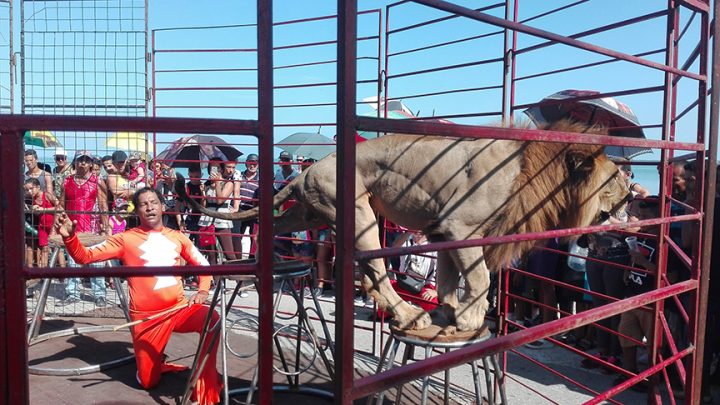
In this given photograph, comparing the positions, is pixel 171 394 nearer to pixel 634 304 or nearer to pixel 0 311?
pixel 0 311

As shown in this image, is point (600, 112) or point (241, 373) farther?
point (600, 112)

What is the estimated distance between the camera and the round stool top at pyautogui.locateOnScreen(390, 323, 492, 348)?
6.56 ft

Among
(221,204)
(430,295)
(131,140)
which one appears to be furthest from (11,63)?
(430,295)

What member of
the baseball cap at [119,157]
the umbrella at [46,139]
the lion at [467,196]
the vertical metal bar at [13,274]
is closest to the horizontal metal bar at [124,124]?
the vertical metal bar at [13,274]

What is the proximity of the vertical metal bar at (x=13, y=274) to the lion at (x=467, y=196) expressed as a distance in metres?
1.45

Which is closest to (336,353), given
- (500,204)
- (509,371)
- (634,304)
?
(634,304)

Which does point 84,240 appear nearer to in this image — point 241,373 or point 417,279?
point 241,373

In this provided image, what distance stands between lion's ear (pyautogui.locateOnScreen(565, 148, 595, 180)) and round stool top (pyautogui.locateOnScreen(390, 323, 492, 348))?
1015mm

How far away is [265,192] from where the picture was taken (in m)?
1.27

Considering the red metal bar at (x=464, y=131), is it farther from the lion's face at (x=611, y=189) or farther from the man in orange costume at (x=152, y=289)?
the man in orange costume at (x=152, y=289)

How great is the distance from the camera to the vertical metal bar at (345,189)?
1246 mm

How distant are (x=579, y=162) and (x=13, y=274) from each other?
7.92 feet

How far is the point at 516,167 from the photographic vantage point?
107 inches

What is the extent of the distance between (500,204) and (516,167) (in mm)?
212
